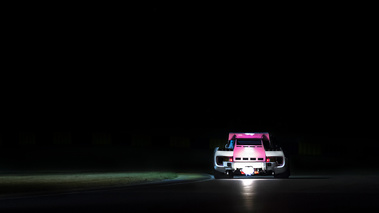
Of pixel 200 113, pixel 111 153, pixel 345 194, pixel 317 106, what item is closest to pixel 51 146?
pixel 111 153

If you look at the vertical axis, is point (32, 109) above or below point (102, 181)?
above

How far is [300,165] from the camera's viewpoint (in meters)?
37.9

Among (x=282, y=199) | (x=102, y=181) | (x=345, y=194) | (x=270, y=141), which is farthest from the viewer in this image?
(x=270, y=141)

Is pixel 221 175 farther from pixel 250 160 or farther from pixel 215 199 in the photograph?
pixel 215 199

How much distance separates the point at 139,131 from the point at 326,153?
1709 centimetres

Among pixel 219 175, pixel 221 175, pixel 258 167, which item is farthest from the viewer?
pixel 219 175

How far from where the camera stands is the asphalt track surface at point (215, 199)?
1405 centimetres

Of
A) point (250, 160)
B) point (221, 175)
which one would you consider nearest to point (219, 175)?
point (221, 175)

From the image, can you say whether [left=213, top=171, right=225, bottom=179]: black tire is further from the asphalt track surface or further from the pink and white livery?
the asphalt track surface

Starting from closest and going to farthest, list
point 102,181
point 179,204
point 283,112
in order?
point 179,204, point 102,181, point 283,112

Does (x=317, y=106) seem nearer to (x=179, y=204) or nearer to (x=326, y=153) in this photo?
(x=326, y=153)

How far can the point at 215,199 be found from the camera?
1606 cm

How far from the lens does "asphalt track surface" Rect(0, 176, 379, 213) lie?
1405 cm

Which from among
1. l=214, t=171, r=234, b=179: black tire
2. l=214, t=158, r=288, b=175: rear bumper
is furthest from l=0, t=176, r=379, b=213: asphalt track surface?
l=214, t=171, r=234, b=179: black tire
